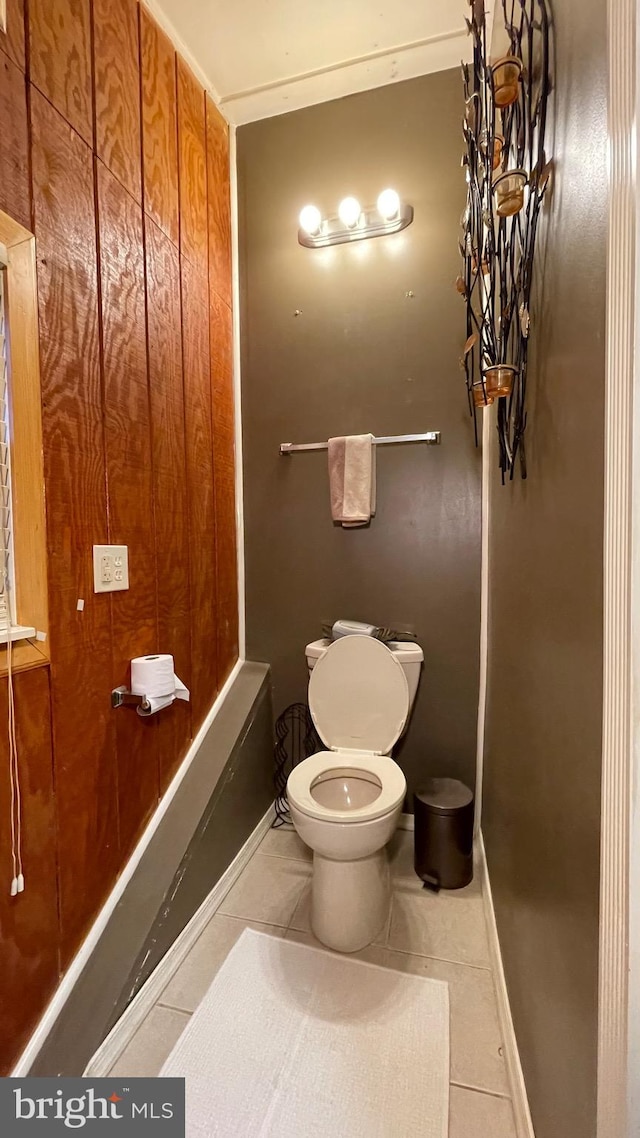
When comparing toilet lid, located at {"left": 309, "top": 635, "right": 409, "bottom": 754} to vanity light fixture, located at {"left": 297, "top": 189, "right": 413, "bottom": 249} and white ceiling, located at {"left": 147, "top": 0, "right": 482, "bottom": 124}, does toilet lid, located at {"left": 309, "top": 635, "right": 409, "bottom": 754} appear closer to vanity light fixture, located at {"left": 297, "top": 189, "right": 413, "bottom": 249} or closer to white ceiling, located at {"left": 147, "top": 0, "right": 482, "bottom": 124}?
vanity light fixture, located at {"left": 297, "top": 189, "right": 413, "bottom": 249}

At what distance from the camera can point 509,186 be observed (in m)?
0.83

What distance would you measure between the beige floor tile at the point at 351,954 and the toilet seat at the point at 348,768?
1.20 feet

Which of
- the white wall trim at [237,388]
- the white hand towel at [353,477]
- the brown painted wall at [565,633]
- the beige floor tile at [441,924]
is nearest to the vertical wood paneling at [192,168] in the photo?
the white wall trim at [237,388]

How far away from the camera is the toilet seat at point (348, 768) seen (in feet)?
4.06

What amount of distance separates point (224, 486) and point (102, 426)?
705 mm

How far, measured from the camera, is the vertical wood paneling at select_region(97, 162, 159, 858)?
48.5 inches

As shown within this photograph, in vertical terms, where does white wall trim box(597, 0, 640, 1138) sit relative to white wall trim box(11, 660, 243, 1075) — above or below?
above

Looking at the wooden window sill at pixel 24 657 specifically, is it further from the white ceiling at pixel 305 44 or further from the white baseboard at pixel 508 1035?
the white ceiling at pixel 305 44

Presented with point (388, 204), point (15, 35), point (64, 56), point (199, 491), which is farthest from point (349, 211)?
point (199, 491)

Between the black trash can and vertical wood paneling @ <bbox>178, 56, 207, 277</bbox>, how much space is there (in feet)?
6.96

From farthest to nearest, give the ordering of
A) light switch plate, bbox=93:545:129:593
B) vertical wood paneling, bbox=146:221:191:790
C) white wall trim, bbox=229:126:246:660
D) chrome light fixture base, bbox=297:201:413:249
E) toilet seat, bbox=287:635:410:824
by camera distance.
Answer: white wall trim, bbox=229:126:246:660 → chrome light fixture base, bbox=297:201:413:249 → toilet seat, bbox=287:635:410:824 → vertical wood paneling, bbox=146:221:191:790 → light switch plate, bbox=93:545:129:593

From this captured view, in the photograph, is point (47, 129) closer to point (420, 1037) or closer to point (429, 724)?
point (429, 724)

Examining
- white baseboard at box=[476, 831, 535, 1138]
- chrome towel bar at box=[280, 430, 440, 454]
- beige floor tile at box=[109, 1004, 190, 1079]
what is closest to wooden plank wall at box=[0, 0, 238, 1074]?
beige floor tile at box=[109, 1004, 190, 1079]

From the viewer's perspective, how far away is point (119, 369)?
126 centimetres
